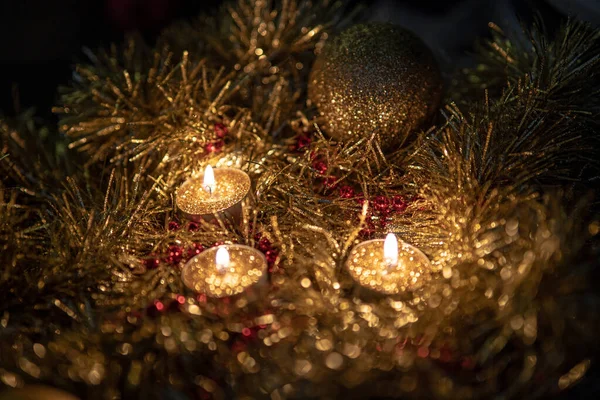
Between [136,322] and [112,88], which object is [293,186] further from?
[112,88]

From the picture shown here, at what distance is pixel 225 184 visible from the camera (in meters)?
0.78

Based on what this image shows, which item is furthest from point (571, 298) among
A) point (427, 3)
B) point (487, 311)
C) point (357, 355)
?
point (427, 3)

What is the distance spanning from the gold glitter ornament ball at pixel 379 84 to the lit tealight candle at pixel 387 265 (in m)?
0.19

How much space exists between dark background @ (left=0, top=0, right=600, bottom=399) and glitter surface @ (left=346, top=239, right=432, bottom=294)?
0.50 meters

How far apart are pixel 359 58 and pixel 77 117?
1.40 ft

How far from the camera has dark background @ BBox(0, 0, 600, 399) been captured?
42.7 inches

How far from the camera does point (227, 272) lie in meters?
0.63

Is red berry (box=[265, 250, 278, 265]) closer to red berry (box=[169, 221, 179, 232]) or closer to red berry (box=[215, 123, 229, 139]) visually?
red berry (box=[169, 221, 179, 232])

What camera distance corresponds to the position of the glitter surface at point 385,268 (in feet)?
1.90

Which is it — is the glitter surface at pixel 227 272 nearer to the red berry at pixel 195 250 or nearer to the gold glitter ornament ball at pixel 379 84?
the red berry at pixel 195 250

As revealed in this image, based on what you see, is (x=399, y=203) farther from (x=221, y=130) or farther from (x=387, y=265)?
(x=221, y=130)

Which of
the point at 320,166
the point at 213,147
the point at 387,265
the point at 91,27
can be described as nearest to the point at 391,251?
the point at 387,265

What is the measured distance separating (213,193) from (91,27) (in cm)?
83

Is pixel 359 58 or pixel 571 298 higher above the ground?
pixel 359 58
